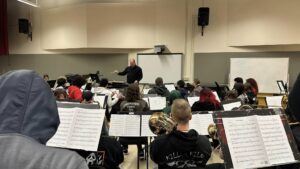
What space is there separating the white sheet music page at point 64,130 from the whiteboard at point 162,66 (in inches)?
323

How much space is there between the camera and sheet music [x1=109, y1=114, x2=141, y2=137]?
3.79 m

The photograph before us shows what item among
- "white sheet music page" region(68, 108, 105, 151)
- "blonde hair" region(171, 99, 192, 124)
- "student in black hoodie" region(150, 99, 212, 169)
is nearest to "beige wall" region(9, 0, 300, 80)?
"blonde hair" region(171, 99, 192, 124)

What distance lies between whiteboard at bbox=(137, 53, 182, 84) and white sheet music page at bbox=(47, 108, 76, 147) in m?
8.20

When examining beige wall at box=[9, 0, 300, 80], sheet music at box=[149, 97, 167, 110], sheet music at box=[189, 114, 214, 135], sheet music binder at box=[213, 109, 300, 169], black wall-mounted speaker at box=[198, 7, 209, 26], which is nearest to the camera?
sheet music binder at box=[213, 109, 300, 169]

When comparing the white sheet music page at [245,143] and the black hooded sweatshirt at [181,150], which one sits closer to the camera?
the white sheet music page at [245,143]

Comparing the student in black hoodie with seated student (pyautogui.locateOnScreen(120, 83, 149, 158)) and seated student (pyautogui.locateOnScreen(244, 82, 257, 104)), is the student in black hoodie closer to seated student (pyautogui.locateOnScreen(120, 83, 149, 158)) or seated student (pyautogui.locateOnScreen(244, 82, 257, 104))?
seated student (pyautogui.locateOnScreen(120, 83, 149, 158))

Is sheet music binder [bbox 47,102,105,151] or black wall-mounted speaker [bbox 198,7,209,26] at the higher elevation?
black wall-mounted speaker [bbox 198,7,209,26]

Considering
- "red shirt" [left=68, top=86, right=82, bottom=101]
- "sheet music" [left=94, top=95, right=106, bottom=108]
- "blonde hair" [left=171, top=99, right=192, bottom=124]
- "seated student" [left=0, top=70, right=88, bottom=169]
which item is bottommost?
"sheet music" [left=94, top=95, right=106, bottom=108]

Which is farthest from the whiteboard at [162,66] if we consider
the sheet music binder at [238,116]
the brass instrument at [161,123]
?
the sheet music binder at [238,116]

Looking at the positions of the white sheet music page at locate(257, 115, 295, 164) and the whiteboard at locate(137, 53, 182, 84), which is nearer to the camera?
the white sheet music page at locate(257, 115, 295, 164)

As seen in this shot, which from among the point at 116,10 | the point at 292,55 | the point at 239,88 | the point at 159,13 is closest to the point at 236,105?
the point at 239,88

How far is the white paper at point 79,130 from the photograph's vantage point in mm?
2432

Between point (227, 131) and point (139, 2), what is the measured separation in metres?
9.48

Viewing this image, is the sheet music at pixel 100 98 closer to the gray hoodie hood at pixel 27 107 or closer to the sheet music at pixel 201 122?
the sheet music at pixel 201 122
